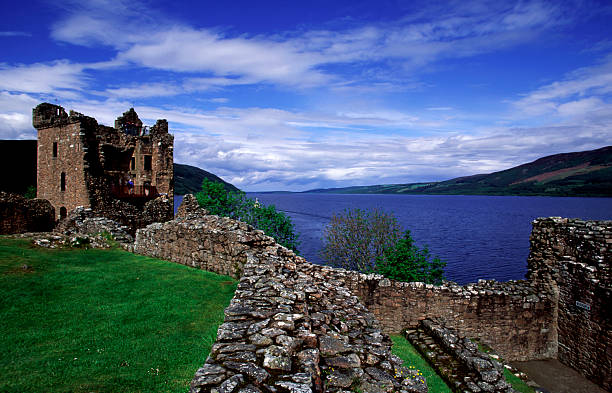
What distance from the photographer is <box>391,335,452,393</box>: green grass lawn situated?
1207 cm

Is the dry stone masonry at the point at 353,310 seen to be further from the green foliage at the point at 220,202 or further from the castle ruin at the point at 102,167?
the green foliage at the point at 220,202

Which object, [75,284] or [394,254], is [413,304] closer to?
[394,254]

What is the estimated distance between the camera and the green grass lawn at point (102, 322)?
6031 mm

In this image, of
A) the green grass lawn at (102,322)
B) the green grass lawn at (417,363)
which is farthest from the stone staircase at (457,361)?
the green grass lawn at (102,322)

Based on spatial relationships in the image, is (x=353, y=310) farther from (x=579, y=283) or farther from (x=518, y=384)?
(x=579, y=283)

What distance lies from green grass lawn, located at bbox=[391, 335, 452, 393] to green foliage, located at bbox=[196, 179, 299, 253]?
20982 mm

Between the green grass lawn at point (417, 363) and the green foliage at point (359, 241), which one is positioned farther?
the green foliage at point (359, 241)

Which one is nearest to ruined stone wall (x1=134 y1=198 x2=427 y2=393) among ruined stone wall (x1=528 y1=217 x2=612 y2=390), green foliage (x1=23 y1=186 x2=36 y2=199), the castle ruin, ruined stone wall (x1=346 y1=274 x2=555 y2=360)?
ruined stone wall (x1=346 y1=274 x2=555 y2=360)

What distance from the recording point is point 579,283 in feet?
52.6

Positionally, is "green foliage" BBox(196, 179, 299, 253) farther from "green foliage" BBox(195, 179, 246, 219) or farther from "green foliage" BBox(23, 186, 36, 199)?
"green foliage" BBox(23, 186, 36, 199)

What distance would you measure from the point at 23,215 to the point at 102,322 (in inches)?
841

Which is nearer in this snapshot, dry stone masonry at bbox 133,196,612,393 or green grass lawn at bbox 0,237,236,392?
dry stone masonry at bbox 133,196,612,393

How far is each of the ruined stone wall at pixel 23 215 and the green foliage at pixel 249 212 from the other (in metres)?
14.0

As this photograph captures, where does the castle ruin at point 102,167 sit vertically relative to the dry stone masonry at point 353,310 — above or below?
above
